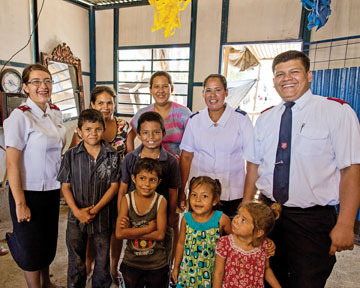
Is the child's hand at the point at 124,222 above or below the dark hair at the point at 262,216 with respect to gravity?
below

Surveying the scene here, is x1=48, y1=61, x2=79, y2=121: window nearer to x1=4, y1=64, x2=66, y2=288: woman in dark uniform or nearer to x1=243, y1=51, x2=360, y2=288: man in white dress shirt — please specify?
x1=4, y1=64, x2=66, y2=288: woman in dark uniform

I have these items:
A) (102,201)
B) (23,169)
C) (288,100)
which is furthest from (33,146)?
(288,100)

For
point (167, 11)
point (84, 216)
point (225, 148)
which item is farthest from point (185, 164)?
point (167, 11)

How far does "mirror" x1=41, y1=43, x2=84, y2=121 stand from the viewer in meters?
5.05

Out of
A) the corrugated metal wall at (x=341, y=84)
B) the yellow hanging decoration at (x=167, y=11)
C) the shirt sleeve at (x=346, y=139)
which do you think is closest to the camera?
the shirt sleeve at (x=346, y=139)

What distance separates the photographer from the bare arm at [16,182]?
1.69 metres

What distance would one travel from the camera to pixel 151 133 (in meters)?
1.77

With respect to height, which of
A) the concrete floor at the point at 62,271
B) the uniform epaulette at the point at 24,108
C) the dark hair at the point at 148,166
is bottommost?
the concrete floor at the point at 62,271

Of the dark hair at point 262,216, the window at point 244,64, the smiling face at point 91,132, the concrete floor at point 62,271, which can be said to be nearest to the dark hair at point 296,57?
the dark hair at point 262,216

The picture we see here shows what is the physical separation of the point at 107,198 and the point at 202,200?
696 mm

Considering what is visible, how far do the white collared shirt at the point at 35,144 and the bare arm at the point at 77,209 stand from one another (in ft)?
0.52

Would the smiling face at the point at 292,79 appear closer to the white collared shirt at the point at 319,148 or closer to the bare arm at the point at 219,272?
the white collared shirt at the point at 319,148

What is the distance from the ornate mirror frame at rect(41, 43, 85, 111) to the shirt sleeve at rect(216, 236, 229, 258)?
466cm

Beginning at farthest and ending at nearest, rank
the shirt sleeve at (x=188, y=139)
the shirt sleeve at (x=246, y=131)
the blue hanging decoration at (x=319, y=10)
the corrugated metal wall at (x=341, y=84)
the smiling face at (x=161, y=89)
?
1. the corrugated metal wall at (x=341, y=84)
2. the blue hanging decoration at (x=319, y=10)
3. the smiling face at (x=161, y=89)
4. the shirt sleeve at (x=188, y=139)
5. the shirt sleeve at (x=246, y=131)
